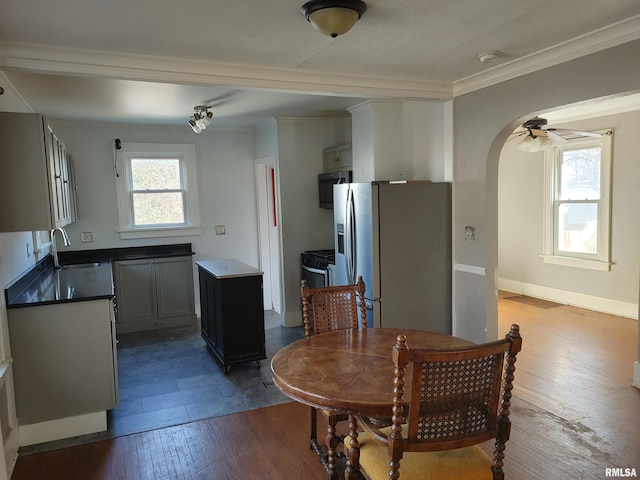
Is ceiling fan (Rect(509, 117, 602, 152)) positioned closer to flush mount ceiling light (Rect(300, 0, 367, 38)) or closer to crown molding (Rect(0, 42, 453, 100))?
crown molding (Rect(0, 42, 453, 100))

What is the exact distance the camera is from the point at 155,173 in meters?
5.64

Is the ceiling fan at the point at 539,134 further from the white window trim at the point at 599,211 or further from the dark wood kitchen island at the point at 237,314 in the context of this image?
the dark wood kitchen island at the point at 237,314

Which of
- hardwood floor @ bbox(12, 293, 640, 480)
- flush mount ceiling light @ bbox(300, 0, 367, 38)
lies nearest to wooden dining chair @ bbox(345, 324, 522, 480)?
hardwood floor @ bbox(12, 293, 640, 480)

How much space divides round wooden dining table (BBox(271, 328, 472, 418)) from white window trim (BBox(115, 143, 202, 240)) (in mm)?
3725

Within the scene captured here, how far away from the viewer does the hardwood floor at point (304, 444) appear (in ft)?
8.21

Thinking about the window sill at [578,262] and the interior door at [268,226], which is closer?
the window sill at [578,262]

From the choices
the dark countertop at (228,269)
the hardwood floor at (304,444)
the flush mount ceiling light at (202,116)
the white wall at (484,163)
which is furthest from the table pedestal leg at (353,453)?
the flush mount ceiling light at (202,116)

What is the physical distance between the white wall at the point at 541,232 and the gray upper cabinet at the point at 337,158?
2.88m

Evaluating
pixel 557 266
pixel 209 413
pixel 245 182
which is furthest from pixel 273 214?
pixel 557 266

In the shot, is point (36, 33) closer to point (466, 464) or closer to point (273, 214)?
point (466, 464)

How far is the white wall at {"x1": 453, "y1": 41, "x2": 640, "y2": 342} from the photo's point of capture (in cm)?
291

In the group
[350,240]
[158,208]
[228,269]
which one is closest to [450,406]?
[350,240]

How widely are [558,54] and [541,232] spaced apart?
13.0 feet

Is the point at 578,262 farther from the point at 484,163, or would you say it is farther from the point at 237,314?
the point at 237,314
